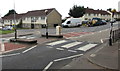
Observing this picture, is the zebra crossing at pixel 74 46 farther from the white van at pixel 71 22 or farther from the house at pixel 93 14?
the house at pixel 93 14

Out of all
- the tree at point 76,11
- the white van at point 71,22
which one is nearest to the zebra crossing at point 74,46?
the white van at point 71,22

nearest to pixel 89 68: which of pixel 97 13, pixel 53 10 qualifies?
pixel 53 10

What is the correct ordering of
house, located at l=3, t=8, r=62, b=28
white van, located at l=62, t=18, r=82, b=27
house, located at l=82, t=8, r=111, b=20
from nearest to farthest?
white van, located at l=62, t=18, r=82, b=27 → house, located at l=3, t=8, r=62, b=28 → house, located at l=82, t=8, r=111, b=20

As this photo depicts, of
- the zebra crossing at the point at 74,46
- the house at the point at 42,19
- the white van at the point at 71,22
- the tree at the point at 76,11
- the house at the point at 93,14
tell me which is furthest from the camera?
the house at the point at 93,14

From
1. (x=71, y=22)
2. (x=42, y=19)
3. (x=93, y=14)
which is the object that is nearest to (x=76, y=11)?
(x=93, y=14)

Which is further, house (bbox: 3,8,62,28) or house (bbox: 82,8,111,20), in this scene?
house (bbox: 82,8,111,20)

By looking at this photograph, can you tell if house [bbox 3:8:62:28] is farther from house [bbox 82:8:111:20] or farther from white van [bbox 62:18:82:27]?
house [bbox 82:8:111:20]

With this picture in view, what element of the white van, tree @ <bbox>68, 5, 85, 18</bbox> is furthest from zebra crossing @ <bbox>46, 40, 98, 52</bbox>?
tree @ <bbox>68, 5, 85, 18</bbox>

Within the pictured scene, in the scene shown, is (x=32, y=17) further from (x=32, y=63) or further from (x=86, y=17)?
(x=32, y=63)

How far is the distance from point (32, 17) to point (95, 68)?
54101 mm

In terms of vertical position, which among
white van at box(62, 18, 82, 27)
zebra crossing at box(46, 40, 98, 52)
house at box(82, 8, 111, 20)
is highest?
house at box(82, 8, 111, 20)

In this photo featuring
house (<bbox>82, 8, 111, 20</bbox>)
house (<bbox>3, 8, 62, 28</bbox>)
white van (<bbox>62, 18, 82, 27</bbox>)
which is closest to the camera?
white van (<bbox>62, 18, 82, 27</bbox>)

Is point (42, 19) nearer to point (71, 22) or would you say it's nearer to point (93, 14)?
point (71, 22)

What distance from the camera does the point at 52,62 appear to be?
9.79m
